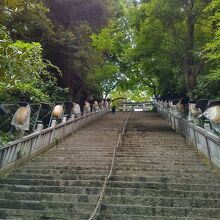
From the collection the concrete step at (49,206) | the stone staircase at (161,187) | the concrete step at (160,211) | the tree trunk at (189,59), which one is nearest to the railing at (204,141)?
the stone staircase at (161,187)

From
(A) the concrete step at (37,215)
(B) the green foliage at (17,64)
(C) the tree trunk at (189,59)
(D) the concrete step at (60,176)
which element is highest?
(C) the tree trunk at (189,59)

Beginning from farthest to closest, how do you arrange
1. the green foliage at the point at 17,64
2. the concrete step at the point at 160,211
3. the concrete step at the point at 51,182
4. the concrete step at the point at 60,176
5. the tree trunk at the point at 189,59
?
the tree trunk at the point at 189,59
the green foliage at the point at 17,64
the concrete step at the point at 60,176
the concrete step at the point at 51,182
the concrete step at the point at 160,211

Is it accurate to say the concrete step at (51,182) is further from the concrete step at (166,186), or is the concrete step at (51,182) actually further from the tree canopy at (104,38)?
the tree canopy at (104,38)

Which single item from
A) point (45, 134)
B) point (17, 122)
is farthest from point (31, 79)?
point (45, 134)

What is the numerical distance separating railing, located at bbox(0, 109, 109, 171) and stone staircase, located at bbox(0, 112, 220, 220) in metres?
0.35

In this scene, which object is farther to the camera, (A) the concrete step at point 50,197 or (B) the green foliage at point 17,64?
(B) the green foliage at point 17,64

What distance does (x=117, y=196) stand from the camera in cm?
701

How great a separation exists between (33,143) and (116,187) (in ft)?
13.0

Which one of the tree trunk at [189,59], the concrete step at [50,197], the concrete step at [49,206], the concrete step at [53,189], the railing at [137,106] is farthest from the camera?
the railing at [137,106]

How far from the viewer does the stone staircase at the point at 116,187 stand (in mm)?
6406

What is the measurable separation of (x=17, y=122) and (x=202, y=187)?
17.4ft

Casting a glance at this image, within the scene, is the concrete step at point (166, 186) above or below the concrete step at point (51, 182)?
above

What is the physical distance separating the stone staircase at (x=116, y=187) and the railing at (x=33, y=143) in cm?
35

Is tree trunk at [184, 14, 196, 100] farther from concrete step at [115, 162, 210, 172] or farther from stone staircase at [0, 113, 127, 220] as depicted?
concrete step at [115, 162, 210, 172]
